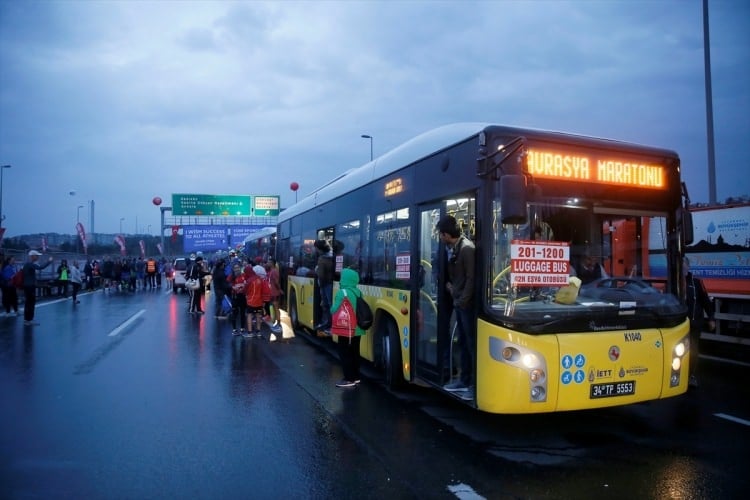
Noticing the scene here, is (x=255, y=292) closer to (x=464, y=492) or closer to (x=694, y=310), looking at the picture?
(x=694, y=310)

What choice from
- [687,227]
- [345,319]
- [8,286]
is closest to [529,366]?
[687,227]

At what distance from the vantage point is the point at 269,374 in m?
9.27

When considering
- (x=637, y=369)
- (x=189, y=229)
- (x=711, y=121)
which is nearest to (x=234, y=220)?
(x=189, y=229)

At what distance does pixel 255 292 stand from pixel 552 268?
8877 mm

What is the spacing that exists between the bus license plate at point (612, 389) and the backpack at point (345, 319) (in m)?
3.59

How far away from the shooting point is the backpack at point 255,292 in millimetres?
13096

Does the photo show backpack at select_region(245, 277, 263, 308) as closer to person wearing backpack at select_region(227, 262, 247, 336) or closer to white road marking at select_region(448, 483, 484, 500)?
person wearing backpack at select_region(227, 262, 247, 336)

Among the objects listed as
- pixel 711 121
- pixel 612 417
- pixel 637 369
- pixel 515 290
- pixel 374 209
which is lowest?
pixel 612 417

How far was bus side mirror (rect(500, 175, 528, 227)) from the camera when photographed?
497 cm

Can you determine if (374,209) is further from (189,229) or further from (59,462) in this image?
(189,229)

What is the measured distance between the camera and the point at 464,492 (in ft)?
14.9

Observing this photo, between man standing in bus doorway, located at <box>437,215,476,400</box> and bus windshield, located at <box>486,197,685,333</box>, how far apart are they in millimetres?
340

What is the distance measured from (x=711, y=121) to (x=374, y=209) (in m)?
11.9

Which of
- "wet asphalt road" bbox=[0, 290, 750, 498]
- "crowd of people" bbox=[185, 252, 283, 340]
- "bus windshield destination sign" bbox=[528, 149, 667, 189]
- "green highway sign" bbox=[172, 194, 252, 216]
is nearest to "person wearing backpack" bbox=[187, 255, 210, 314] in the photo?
"crowd of people" bbox=[185, 252, 283, 340]
